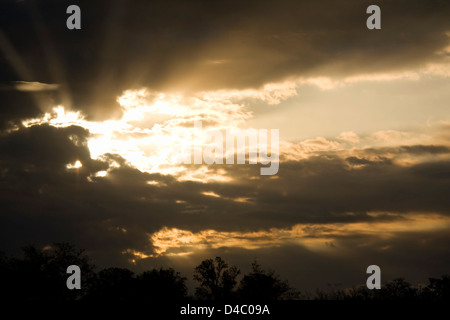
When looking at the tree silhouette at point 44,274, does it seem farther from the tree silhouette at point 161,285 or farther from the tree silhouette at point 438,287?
the tree silhouette at point 438,287

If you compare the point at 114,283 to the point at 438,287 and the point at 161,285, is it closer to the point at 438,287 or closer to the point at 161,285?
the point at 161,285

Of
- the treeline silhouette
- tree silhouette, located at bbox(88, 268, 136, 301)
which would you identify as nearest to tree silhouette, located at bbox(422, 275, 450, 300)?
the treeline silhouette

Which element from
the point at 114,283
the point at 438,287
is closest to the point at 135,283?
the point at 114,283

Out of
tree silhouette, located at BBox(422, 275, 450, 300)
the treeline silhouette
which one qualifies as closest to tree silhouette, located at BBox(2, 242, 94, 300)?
the treeline silhouette

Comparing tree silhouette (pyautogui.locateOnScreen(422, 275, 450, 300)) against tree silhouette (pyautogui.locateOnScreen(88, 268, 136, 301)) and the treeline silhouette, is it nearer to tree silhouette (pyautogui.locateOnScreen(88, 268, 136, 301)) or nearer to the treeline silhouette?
the treeline silhouette

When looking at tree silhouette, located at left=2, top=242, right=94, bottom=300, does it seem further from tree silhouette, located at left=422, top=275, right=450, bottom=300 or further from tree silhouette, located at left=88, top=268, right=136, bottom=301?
tree silhouette, located at left=422, top=275, right=450, bottom=300

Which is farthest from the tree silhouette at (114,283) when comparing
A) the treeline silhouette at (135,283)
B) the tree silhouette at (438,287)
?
the tree silhouette at (438,287)

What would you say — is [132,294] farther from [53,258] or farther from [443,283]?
[443,283]

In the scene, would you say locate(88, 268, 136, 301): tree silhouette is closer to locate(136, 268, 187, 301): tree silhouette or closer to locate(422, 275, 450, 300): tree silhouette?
locate(136, 268, 187, 301): tree silhouette

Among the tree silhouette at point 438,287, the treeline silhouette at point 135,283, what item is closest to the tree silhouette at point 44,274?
the treeline silhouette at point 135,283
